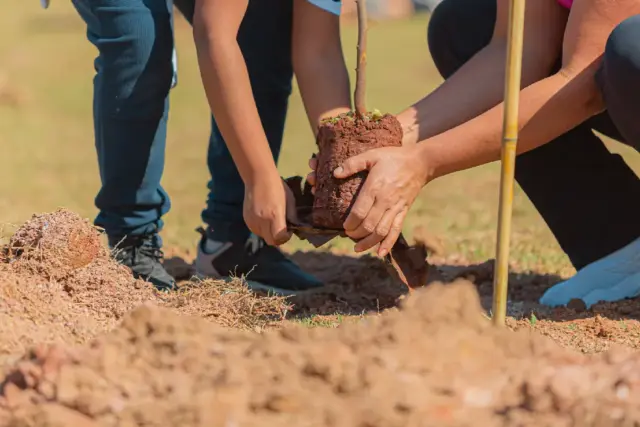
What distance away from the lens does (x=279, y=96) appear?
311cm

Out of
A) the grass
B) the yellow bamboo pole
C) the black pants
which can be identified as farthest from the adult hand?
the grass

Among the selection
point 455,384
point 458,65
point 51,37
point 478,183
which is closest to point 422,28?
point 51,37

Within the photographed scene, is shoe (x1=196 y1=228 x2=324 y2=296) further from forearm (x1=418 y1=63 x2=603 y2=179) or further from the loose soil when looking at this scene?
the loose soil

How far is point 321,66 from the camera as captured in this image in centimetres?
278

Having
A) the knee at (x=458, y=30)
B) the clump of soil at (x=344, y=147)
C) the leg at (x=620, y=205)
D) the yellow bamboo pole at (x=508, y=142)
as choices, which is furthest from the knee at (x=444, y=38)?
the yellow bamboo pole at (x=508, y=142)

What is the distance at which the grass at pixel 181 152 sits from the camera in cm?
402

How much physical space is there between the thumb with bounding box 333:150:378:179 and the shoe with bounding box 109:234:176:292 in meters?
0.75

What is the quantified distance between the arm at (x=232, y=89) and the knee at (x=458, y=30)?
2.65ft

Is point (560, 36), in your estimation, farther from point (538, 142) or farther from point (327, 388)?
point (327, 388)

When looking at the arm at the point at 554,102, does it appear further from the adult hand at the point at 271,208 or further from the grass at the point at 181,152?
the grass at the point at 181,152

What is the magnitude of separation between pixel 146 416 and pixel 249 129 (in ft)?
4.24

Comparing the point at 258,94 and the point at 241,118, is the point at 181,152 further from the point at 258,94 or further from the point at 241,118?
the point at 241,118

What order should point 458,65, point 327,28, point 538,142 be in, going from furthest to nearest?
point 458,65
point 327,28
point 538,142

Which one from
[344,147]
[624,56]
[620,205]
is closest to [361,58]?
[344,147]
